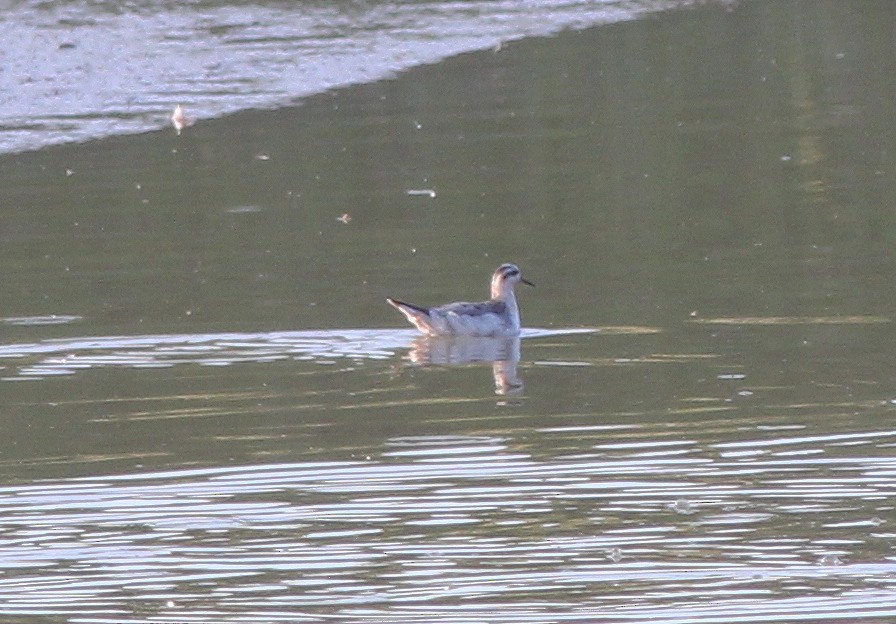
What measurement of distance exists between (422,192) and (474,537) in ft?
31.6

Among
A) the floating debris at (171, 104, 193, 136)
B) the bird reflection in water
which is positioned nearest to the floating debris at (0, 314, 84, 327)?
the bird reflection in water

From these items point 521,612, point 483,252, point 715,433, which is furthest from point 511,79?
point 521,612

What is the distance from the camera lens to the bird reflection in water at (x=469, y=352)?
1220 centimetres

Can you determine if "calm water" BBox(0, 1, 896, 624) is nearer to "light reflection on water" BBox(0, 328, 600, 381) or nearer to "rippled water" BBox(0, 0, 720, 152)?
"light reflection on water" BBox(0, 328, 600, 381)

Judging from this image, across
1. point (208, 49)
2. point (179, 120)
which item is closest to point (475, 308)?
point (179, 120)

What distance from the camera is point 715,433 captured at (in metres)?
9.80

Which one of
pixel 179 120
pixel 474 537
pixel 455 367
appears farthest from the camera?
pixel 179 120

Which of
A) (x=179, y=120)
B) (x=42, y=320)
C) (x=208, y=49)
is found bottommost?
(x=42, y=320)

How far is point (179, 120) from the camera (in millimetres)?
21000

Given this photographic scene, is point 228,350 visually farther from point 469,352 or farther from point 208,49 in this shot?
point 208,49

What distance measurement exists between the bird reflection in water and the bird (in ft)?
0.17

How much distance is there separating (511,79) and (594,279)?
10246 mm

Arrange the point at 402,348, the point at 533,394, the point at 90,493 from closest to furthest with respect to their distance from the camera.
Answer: the point at 90,493, the point at 533,394, the point at 402,348

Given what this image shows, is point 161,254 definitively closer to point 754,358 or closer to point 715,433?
point 754,358
